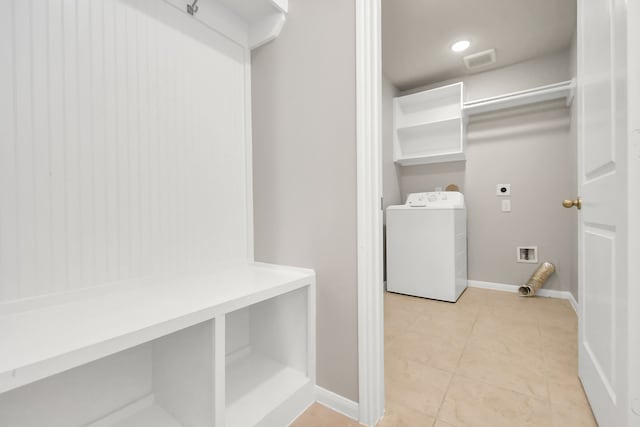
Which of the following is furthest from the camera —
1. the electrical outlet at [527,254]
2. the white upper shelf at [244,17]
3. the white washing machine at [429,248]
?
the electrical outlet at [527,254]

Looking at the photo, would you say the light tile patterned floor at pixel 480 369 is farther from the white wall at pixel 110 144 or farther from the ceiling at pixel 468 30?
the ceiling at pixel 468 30

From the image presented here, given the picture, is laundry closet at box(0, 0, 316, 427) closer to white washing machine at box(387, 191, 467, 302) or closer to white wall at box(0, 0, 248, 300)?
white wall at box(0, 0, 248, 300)

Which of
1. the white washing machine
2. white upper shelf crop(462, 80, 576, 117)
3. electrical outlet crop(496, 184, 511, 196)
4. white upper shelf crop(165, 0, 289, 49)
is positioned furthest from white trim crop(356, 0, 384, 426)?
electrical outlet crop(496, 184, 511, 196)

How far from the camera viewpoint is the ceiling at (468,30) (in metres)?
1.93

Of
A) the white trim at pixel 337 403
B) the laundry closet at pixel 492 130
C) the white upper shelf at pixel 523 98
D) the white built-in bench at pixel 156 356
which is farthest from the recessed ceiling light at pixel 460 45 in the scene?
the white trim at pixel 337 403

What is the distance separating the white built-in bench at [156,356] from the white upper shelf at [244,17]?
1.13 meters

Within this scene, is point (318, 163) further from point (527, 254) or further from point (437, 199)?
point (527, 254)

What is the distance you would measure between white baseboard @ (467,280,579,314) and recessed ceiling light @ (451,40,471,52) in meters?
2.26

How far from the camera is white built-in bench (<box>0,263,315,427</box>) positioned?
1.98 ft

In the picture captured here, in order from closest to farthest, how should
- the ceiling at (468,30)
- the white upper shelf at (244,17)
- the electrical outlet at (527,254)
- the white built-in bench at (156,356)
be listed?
the white built-in bench at (156,356) < the white upper shelf at (244,17) < the ceiling at (468,30) < the electrical outlet at (527,254)

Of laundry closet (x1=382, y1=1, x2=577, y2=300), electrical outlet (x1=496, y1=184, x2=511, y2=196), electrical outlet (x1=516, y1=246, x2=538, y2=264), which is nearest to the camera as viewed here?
laundry closet (x1=382, y1=1, x2=577, y2=300)

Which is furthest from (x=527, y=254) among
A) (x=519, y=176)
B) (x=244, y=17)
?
(x=244, y=17)

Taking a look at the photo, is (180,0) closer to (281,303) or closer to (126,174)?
(126,174)

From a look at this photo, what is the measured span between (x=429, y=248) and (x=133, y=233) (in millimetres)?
2255
